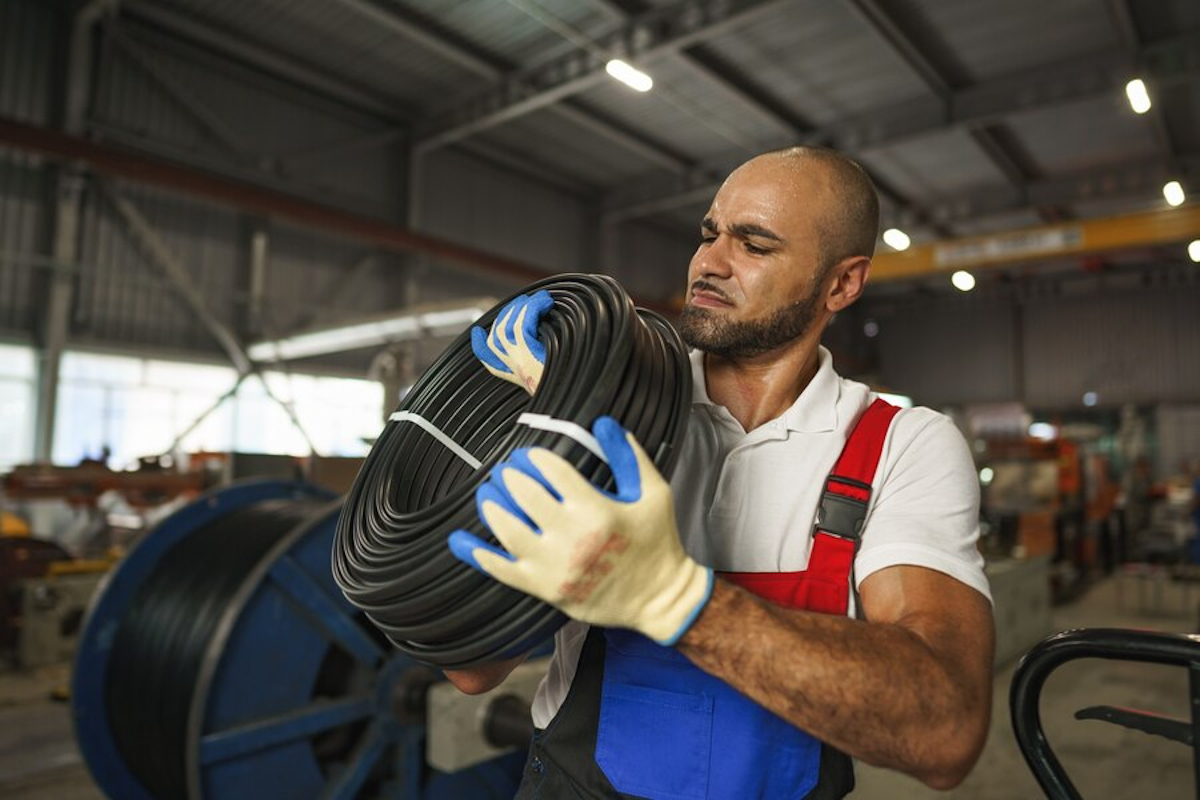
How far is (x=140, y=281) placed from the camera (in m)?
10.5

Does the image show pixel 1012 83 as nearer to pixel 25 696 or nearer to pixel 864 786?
pixel 864 786

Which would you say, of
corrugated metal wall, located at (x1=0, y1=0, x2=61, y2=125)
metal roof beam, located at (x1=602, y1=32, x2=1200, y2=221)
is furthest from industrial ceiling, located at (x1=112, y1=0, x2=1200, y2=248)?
corrugated metal wall, located at (x1=0, y1=0, x2=61, y2=125)

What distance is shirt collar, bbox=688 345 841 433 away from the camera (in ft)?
4.59

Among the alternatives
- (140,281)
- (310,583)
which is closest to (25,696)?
(310,583)

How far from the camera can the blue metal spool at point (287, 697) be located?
2615mm

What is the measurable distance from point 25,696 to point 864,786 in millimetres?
5100

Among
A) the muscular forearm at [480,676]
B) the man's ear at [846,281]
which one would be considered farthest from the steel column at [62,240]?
the man's ear at [846,281]

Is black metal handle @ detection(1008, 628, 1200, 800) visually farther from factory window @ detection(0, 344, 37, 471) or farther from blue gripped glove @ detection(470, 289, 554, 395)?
factory window @ detection(0, 344, 37, 471)

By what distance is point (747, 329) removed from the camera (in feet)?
4.76

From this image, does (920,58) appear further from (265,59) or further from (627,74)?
(265,59)

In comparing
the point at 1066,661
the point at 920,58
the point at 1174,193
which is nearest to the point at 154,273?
the point at 920,58

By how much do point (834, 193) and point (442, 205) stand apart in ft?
40.9

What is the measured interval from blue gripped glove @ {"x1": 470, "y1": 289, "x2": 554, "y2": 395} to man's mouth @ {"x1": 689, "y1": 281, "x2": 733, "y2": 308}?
0.27 meters

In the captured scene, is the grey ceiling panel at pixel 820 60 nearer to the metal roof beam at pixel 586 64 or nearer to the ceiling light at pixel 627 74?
the metal roof beam at pixel 586 64
